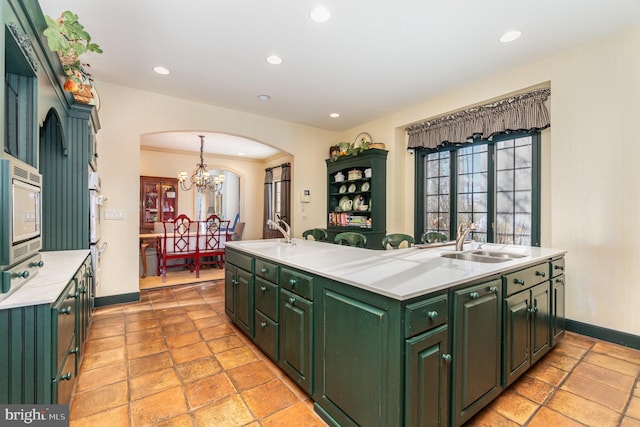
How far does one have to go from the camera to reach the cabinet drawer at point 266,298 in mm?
2053

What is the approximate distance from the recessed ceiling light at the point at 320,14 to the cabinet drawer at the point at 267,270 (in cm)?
204

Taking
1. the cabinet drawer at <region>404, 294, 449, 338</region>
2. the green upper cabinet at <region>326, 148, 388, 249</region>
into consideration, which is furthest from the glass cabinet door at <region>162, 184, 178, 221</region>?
the cabinet drawer at <region>404, 294, 449, 338</region>

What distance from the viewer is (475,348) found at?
150cm

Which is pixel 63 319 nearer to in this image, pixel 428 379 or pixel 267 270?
pixel 267 270

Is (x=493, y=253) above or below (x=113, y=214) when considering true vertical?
below

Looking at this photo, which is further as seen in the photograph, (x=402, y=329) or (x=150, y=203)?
(x=150, y=203)

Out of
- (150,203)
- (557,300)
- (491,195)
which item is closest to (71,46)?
(557,300)

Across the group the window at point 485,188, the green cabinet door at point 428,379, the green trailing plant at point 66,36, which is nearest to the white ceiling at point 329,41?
the green trailing plant at point 66,36

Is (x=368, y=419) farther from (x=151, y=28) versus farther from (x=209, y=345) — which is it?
(x=151, y=28)

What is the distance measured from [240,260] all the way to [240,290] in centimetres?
29

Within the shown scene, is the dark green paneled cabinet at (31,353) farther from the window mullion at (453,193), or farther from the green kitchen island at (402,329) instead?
the window mullion at (453,193)

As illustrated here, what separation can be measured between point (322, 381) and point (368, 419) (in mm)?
369

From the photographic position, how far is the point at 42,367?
120cm

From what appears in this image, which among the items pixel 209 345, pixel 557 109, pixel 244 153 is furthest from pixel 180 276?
pixel 557 109
